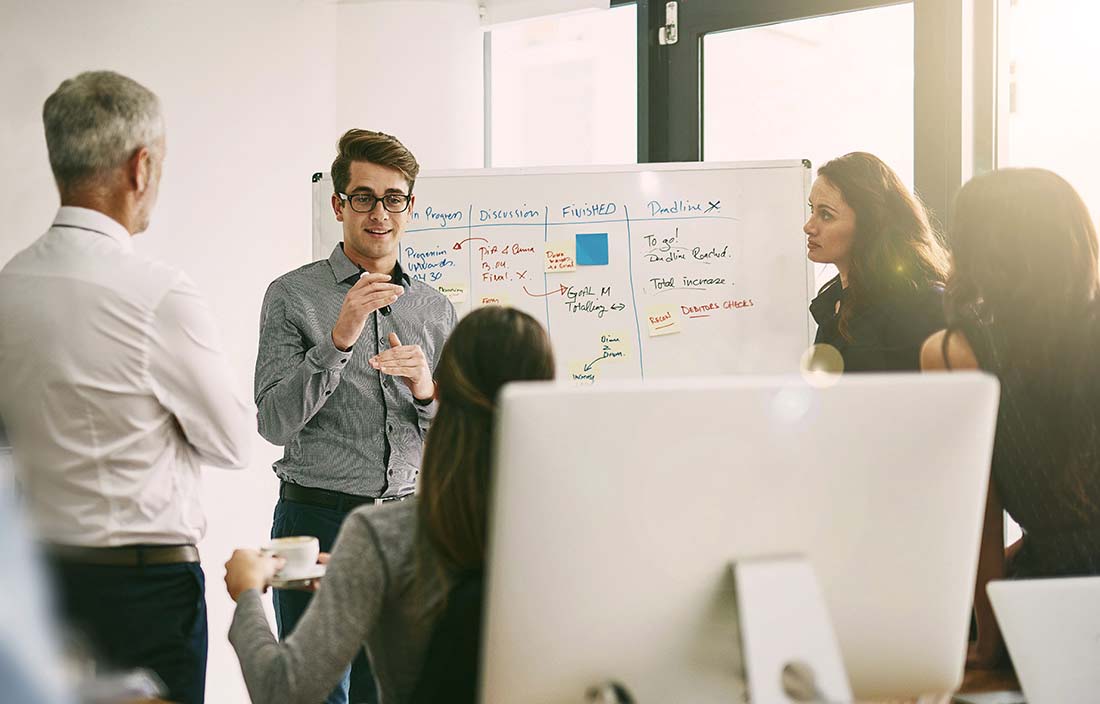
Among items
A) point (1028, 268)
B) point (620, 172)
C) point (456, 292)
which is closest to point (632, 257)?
point (620, 172)

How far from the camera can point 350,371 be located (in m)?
2.33

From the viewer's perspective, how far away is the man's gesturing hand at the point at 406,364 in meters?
2.24

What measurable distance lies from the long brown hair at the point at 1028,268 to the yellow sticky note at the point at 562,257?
1.48 meters

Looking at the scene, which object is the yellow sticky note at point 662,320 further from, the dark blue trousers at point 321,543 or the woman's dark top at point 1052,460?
the woman's dark top at point 1052,460

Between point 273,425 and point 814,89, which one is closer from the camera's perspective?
point 273,425

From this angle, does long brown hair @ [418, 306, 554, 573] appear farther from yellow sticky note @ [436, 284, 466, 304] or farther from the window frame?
the window frame

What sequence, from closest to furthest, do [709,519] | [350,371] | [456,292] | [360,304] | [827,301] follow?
1. [709,519]
2. [360,304]
3. [350,371]
4. [827,301]
5. [456,292]

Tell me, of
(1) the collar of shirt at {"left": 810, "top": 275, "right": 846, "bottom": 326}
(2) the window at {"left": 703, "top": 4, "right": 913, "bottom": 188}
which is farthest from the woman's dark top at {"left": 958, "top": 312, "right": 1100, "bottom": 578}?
(2) the window at {"left": 703, "top": 4, "right": 913, "bottom": 188}

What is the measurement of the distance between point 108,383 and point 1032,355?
1.44 meters

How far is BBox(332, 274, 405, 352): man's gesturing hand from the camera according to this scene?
2201 mm

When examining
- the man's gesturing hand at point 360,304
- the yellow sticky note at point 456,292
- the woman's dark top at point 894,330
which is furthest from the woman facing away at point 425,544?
the yellow sticky note at point 456,292

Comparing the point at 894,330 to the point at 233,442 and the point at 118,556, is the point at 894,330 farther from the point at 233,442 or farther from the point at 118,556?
the point at 118,556

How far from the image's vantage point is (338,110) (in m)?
3.61

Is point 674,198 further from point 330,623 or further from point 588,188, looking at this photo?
point 330,623
